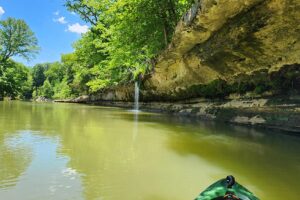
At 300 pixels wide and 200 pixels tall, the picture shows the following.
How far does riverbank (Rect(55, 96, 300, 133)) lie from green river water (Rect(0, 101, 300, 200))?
207 cm

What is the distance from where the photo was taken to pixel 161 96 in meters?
18.2

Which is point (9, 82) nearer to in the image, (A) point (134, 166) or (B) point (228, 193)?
(A) point (134, 166)

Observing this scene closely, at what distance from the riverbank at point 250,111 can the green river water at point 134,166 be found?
6.80ft

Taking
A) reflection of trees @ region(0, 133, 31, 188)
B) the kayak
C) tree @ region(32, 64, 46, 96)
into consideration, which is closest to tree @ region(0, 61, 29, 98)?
tree @ region(32, 64, 46, 96)

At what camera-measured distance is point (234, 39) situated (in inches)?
363

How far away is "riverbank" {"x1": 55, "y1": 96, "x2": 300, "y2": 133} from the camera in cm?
888

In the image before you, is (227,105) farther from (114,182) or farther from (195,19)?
(114,182)

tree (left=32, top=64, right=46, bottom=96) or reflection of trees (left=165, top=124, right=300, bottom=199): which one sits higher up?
tree (left=32, top=64, right=46, bottom=96)

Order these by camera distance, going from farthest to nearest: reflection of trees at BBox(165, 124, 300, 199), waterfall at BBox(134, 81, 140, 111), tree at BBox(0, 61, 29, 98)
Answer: tree at BBox(0, 61, 29, 98) < waterfall at BBox(134, 81, 140, 111) < reflection of trees at BBox(165, 124, 300, 199)

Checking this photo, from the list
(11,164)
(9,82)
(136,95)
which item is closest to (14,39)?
(9,82)

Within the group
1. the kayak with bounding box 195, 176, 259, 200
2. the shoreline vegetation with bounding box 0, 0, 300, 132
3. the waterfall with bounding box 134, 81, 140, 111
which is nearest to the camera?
the kayak with bounding box 195, 176, 259, 200

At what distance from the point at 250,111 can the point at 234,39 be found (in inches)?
112

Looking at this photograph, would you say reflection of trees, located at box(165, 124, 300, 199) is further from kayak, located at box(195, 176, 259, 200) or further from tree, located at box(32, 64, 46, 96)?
tree, located at box(32, 64, 46, 96)

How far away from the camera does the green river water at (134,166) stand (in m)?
3.25
